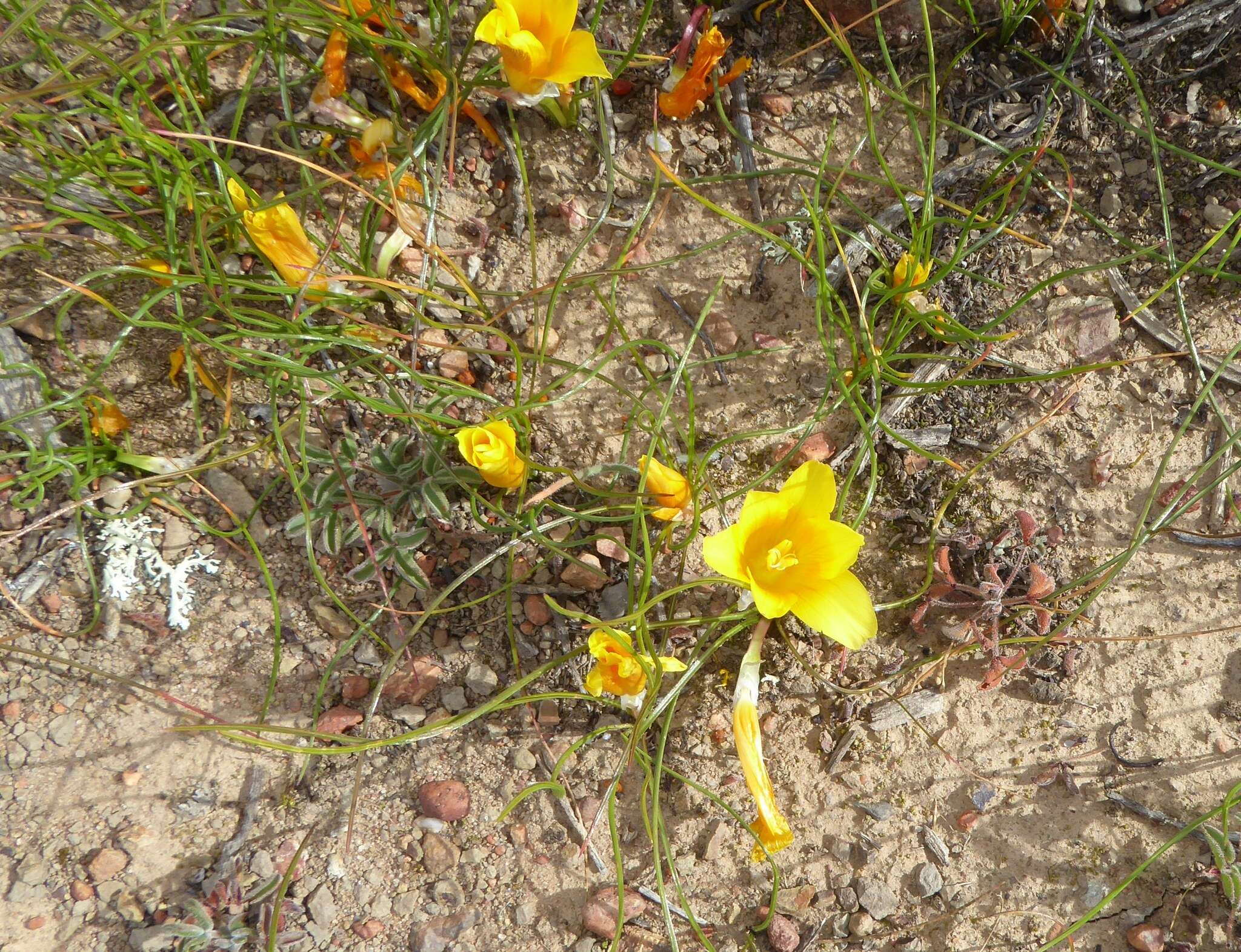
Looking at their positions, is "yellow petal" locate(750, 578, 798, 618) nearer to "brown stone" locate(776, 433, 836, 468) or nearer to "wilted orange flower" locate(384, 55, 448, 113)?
"brown stone" locate(776, 433, 836, 468)

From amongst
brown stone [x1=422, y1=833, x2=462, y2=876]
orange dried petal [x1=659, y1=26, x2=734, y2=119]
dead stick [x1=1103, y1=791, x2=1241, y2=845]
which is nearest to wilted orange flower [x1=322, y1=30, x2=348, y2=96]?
orange dried petal [x1=659, y1=26, x2=734, y2=119]

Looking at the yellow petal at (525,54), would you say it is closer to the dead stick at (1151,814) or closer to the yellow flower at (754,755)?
the yellow flower at (754,755)

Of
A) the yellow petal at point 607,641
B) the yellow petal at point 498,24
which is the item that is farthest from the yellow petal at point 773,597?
the yellow petal at point 498,24

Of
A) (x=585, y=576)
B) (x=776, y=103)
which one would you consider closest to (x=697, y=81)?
(x=776, y=103)

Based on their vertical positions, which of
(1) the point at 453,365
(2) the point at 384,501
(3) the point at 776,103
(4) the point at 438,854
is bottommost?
(4) the point at 438,854

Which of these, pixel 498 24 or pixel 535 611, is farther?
pixel 535 611

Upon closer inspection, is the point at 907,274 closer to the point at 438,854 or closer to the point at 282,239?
the point at 282,239
